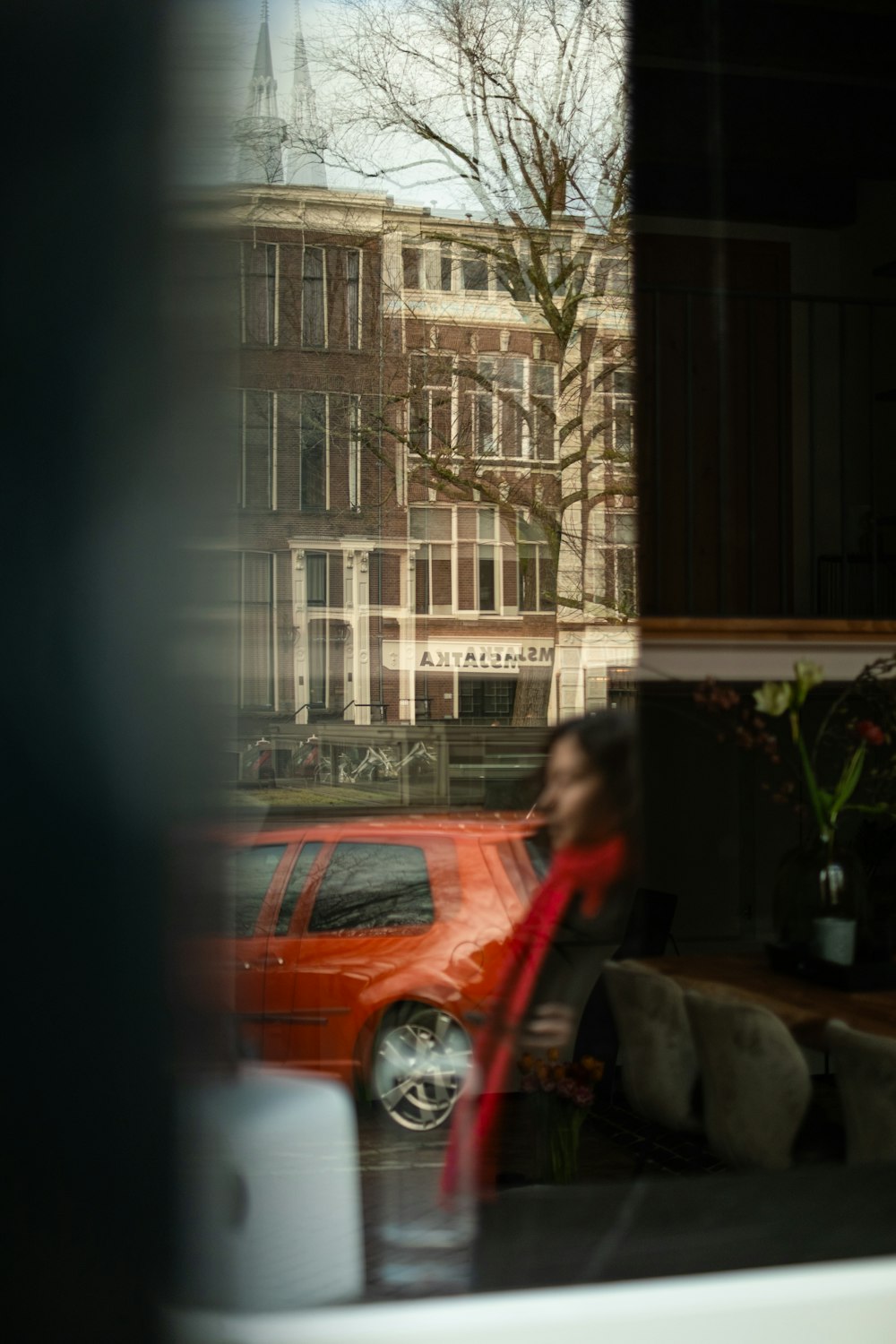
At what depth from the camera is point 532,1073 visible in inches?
63.8

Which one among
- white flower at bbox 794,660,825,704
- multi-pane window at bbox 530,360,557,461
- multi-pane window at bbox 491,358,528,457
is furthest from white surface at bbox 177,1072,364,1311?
white flower at bbox 794,660,825,704

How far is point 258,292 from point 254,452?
5.4 inches

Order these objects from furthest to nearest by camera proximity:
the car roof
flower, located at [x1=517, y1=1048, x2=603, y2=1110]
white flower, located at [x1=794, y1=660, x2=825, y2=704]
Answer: white flower, located at [x1=794, y1=660, x2=825, y2=704], flower, located at [x1=517, y1=1048, x2=603, y2=1110], the car roof

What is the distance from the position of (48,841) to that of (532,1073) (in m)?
0.94

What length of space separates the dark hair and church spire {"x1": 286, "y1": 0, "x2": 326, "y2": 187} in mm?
989

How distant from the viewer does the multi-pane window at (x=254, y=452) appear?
3.27ft

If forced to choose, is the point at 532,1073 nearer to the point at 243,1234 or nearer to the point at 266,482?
the point at 243,1234

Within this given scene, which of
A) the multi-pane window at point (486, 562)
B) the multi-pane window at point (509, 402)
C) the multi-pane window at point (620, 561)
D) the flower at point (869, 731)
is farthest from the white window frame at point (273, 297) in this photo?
the flower at point (869, 731)

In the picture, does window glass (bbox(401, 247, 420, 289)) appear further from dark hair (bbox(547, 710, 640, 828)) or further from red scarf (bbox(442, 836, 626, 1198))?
red scarf (bbox(442, 836, 626, 1198))

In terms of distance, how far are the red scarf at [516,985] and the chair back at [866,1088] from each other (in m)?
0.41

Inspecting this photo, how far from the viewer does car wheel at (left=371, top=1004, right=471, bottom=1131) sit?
122 cm

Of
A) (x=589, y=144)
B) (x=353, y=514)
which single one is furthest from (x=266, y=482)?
(x=589, y=144)

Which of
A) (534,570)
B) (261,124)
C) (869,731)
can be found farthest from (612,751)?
(869,731)

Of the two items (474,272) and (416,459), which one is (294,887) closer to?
(416,459)
